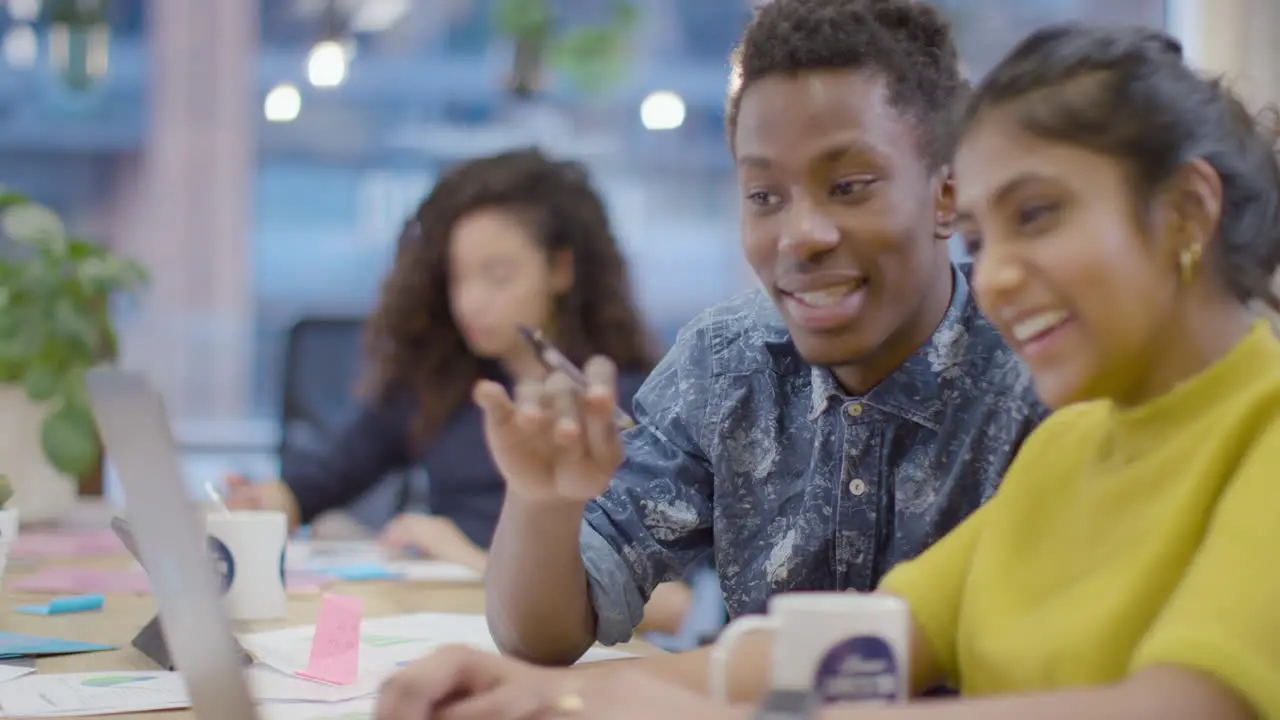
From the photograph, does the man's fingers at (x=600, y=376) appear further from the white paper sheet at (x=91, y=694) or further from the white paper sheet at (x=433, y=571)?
the white paper sheet at (x=433, y=571)

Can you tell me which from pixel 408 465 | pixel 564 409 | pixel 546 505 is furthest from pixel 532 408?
pixel 408 465

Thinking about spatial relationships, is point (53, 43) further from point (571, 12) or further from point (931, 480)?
point (931, 480)

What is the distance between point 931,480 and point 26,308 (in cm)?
167

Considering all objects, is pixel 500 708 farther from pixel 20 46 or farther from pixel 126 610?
pixel 20 46

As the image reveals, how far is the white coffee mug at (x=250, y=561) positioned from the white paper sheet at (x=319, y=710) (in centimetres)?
45

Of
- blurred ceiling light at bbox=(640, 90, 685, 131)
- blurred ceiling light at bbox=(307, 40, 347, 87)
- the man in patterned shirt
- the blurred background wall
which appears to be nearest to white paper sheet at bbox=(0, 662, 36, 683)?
the man in patterned shirt

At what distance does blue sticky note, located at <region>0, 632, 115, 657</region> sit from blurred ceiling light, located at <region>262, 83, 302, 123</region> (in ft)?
10.3

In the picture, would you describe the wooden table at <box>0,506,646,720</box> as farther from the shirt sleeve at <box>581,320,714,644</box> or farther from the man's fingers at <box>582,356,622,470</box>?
the man's fingers at <box>582,356,622,470</box>

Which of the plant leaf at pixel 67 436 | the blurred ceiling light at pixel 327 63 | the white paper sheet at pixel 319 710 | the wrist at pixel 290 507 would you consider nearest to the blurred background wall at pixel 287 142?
the blurred ceiling light at pixel 327 63

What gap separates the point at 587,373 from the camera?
100cm

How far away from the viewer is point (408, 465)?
2.87 meters

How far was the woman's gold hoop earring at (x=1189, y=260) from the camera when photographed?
864mm

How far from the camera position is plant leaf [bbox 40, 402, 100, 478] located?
2.25 m

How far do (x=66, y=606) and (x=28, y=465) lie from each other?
2.87 ft
